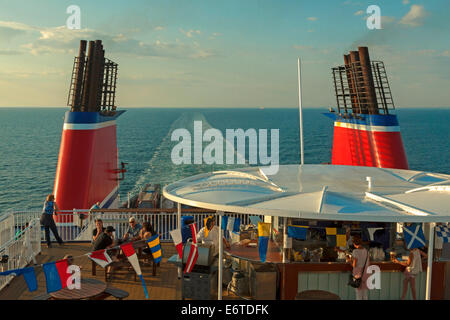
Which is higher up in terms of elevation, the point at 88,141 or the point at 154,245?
the point at 88,141

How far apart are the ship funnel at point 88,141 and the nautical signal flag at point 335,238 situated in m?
12.1

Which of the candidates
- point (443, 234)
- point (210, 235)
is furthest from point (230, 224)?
point (443, 234)

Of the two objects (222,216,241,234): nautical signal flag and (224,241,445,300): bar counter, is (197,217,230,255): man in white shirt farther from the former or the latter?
(224,241,445,300): bar counter

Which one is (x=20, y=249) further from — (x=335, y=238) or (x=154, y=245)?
(x=335, y=238)

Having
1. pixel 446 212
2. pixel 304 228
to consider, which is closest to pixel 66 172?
pixel 304 228

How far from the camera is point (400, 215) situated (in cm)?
766

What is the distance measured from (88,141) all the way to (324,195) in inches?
581

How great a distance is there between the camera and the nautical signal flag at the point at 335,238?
9680 millimetres

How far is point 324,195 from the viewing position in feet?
29.7

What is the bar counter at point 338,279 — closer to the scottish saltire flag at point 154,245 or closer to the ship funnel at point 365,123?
the scottish saltire flag at point 154,245

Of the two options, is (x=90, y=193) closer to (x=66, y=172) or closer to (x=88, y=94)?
(x=66, y=172)

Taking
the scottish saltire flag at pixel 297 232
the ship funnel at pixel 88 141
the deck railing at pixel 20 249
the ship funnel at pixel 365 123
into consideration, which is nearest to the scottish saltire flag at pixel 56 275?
the deck railing at pixel 20 249

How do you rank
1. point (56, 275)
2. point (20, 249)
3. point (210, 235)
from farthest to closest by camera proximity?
point (20, 249), point (210, 235), point (56, 275)
